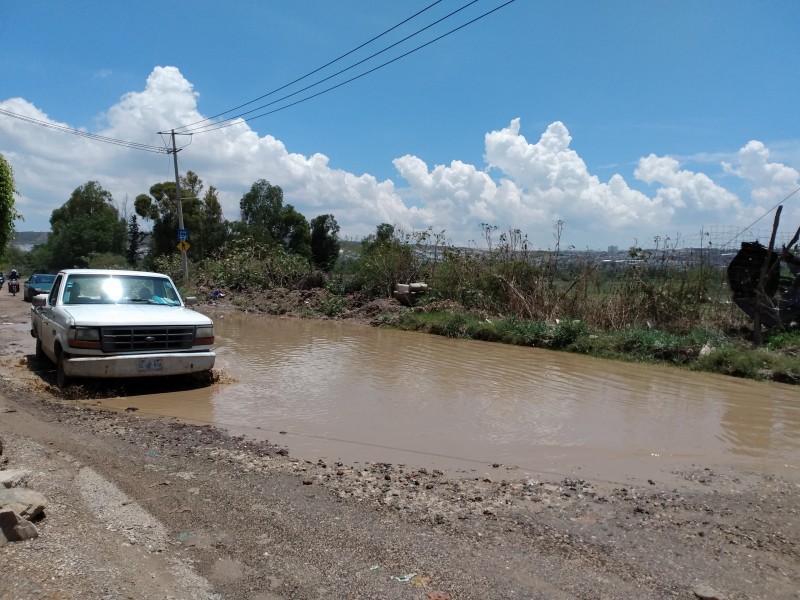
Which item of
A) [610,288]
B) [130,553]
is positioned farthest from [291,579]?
[610,288]

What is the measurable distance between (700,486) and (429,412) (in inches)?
143

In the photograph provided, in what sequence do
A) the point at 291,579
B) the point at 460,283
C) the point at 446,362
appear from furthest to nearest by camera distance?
the point at 460,283
the point at 446,362
the point at 291,579

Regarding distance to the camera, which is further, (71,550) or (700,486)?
(700,486)

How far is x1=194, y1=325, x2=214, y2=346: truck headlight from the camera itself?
854 cm

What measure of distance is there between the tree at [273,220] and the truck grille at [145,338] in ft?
120

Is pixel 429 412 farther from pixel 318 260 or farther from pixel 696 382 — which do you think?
pixel 318 260

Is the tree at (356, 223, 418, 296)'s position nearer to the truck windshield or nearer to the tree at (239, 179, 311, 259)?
the truck windshield

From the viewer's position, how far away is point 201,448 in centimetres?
579

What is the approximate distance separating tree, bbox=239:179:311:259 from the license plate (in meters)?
36.9

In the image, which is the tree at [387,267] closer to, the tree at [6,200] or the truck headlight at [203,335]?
the tree at [6,200]

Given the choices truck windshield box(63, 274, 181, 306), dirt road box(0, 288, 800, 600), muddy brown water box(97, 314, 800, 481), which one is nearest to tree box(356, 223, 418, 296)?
muddy brown water box(97, 314, 800, 481)

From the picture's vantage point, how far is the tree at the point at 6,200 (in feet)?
46.5

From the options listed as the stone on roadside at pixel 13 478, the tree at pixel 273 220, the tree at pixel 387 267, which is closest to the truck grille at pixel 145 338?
the stone on roadside at pixel 13 478

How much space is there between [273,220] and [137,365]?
42.1 meters
